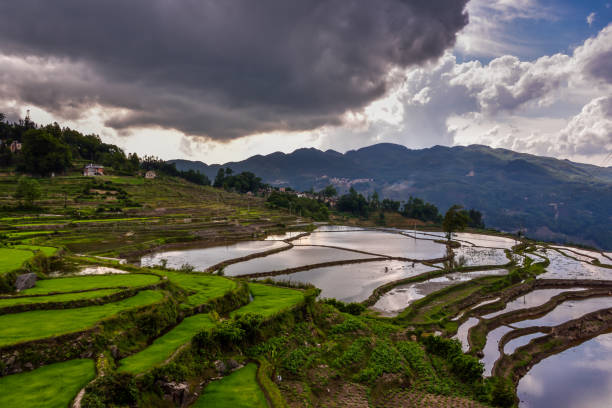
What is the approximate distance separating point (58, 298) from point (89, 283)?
3.38 metres

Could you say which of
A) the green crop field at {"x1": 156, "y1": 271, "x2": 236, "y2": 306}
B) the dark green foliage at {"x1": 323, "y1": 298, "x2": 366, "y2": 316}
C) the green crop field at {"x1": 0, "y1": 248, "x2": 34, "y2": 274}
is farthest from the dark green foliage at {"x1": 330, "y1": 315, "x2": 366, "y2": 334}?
the green crop field at {"x1": 0, "y1": 248, "x2": 34, "y2": 274}

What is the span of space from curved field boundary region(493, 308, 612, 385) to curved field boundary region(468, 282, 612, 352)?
208 centimetres

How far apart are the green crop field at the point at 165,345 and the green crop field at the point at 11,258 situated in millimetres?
9904

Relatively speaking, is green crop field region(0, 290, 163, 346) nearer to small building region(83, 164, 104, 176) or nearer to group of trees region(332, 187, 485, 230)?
small building region(83, 164, 104, 176)

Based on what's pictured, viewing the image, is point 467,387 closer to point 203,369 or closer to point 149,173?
point 203,369

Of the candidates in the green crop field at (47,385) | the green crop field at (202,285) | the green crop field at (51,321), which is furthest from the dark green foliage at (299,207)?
the green crop field at (47,385)

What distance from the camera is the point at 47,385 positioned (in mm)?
7867

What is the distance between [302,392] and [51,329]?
9353 mm

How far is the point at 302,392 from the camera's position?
12.7 meters

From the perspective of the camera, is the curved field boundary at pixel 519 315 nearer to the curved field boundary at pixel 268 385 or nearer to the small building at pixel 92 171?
the curved field boundary at pixel 268 385

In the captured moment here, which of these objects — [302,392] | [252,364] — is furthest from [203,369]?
[302,392]

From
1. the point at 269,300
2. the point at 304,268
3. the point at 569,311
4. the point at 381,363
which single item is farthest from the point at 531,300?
the point at 269,300

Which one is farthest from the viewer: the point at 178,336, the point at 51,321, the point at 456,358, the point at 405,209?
the point at 405,209

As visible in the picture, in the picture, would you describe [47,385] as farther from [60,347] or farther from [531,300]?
[531,300]
